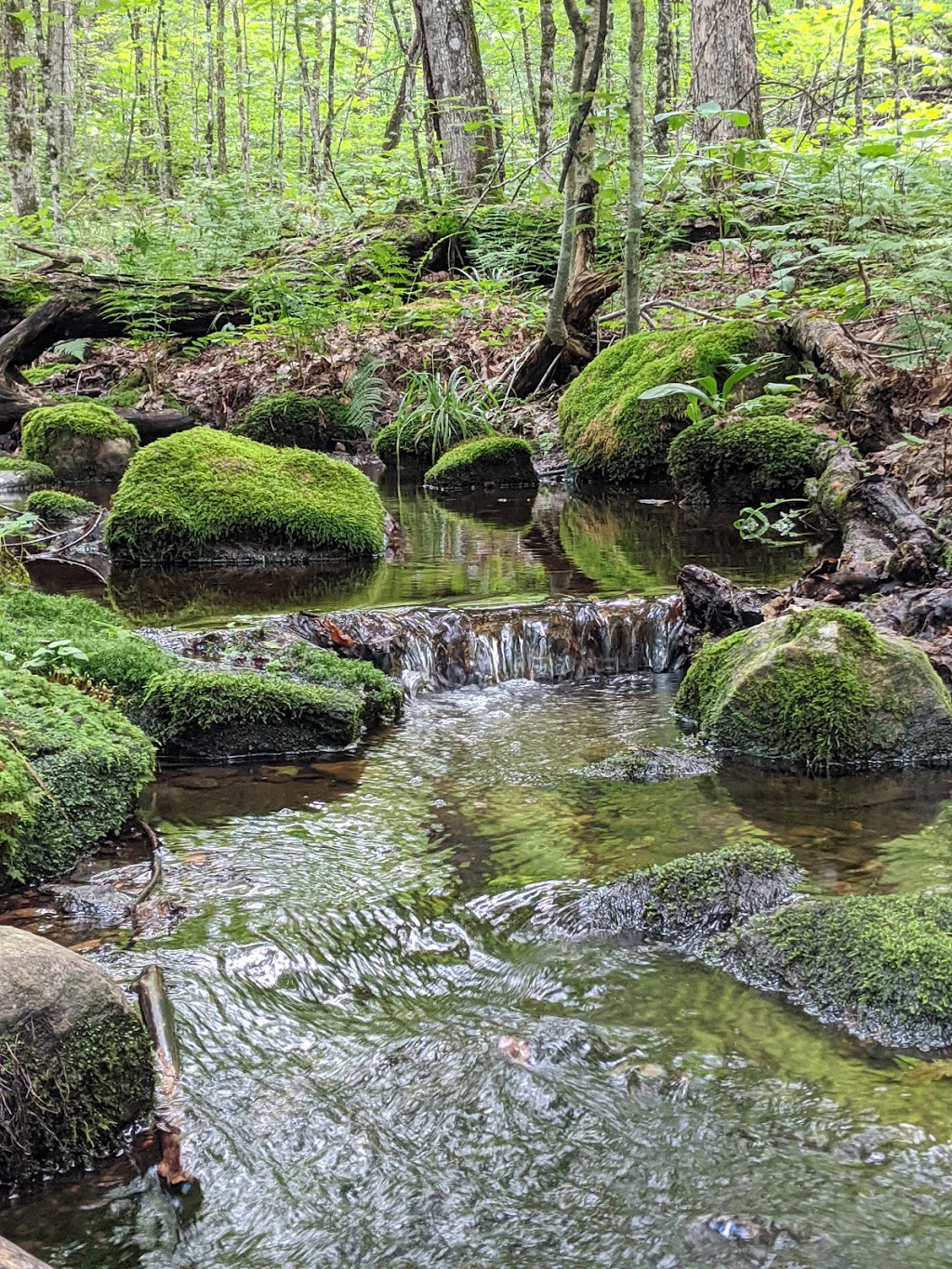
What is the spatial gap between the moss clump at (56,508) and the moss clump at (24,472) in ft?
6.30

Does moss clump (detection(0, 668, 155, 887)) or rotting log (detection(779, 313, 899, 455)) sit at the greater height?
rotting log (detection(779, 313, 899, 455))

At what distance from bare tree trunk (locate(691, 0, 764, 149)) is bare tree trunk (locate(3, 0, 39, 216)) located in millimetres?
9730

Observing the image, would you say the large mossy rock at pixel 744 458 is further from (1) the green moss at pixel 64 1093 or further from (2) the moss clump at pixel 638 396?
(1) the green moss at pixel 64 1093

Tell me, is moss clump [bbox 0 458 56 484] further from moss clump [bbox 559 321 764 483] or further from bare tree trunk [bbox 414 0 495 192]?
bare tree trunk [bbox 414 0 495 192]

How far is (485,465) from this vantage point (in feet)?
40.9

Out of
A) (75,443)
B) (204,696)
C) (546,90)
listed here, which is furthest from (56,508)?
(546,90)

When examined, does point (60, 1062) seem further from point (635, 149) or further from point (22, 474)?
point (22, 474)

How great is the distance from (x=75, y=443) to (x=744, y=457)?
7808 millimetres

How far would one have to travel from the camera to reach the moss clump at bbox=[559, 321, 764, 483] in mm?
10914

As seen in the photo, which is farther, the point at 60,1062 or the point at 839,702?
the point at 839,702

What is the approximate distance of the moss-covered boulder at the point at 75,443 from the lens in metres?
12.6

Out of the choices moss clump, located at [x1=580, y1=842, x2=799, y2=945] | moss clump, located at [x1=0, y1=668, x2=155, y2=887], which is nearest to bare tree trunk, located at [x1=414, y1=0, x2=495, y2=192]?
moss clump, located at [x1=0, y1=668, x2=155, y2=887]

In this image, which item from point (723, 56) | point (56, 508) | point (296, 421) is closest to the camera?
point (56, 508)

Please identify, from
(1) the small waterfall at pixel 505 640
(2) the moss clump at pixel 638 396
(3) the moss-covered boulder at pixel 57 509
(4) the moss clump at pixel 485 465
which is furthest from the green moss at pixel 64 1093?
(4) the moss clump at pixel 485 465
